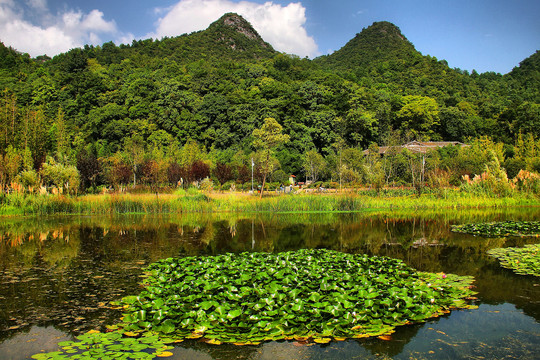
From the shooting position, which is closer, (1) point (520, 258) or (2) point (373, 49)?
(1) point (520, 258)

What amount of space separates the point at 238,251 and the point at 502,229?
29.3 ft

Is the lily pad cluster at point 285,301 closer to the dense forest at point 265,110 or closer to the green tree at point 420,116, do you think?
the dense forest at point 265,110

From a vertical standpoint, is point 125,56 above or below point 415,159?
above

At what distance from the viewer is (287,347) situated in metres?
4.41

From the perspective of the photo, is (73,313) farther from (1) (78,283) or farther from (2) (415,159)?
(2) (415,159)

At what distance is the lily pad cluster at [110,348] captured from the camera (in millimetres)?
4076

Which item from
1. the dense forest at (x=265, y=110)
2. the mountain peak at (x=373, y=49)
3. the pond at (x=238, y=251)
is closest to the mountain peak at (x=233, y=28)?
the mountain peak at (x=373, y=49)

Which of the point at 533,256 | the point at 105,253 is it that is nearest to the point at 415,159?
the point at 533,256

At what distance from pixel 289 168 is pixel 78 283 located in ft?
129

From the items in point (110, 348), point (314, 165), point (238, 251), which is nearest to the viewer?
point (110, 348)

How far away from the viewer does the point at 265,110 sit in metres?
54.0

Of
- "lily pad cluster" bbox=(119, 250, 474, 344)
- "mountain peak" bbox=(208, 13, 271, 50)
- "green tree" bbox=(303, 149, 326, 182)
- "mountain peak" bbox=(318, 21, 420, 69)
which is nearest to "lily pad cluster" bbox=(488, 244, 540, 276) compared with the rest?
"lily pad cluster" bbox=(119, 250, 474, 344)

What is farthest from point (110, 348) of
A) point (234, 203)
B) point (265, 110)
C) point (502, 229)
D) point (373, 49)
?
point (373, 49)

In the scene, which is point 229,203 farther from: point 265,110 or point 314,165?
point 265,110
